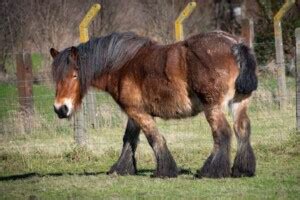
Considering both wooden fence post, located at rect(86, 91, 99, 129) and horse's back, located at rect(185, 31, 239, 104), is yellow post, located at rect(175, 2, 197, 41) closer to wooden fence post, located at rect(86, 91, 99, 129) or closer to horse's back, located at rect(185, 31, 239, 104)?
wooden fence post, located at rect(86, 91, 99, 129)

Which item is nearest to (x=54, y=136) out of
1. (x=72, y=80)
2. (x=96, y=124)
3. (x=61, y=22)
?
(x=96, y=124)

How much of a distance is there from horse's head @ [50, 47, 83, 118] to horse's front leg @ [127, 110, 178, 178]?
33.5 inches

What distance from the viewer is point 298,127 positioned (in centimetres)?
1220

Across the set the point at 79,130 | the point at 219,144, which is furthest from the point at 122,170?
the point at 79,130

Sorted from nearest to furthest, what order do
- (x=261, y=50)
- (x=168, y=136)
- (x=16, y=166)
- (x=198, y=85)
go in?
1. (x=198, y=85)
2. (x=16, y=166)
3. (x=168, y=136)
4. (x=261, y=50)

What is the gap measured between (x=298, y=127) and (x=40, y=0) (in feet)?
38.2

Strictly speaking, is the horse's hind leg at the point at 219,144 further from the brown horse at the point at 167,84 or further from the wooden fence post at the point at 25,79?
the wooden fence post at the point at 25,79

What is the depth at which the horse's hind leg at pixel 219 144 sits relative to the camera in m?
9.10

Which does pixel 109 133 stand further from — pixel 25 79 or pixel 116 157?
pixel 25 79

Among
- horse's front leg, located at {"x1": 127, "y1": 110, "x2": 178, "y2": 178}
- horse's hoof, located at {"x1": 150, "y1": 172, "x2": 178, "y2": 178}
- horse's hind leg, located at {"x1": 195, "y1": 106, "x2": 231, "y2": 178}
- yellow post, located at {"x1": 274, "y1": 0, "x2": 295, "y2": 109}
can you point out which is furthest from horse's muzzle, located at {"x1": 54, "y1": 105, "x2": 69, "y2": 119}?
yellow post, located at {"x1": 274, "y1": 0, "x2": 295, "y2": 109}

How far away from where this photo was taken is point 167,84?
934 cm

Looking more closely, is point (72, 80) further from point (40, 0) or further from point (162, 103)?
point (40, 0)

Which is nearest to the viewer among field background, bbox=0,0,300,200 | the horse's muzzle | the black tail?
field background, bbox=0,0,300,200

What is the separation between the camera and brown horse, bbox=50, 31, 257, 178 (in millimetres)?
9055
